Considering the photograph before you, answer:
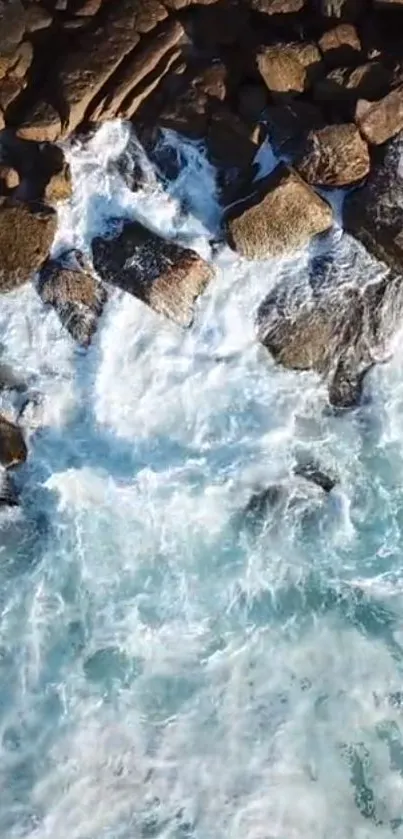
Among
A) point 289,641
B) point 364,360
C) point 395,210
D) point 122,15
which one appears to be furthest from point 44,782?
point 122,15

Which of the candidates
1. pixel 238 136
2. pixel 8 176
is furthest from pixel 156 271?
pixel 8 176

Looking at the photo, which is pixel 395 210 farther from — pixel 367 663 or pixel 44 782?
pixel 44 782

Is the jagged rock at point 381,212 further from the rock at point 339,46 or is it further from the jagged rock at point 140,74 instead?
→ the jagged rock at point 140,74

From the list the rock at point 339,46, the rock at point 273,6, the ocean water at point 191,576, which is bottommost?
the ocean water at point 191,576

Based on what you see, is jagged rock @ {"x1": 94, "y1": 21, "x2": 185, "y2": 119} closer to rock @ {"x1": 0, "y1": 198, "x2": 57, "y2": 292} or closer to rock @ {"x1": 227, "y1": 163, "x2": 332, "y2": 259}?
rock @ {"x1": 0, "y1": 198, "x2": 57, "y2": 292}

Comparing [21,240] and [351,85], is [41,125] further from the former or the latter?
[351,85]

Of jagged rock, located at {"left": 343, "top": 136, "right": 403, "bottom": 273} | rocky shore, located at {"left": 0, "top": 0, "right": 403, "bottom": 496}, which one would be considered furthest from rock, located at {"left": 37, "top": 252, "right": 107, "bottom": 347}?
jagged rock, located at {"left": 343, "top": 136, "right": 403, "bottom": 273}

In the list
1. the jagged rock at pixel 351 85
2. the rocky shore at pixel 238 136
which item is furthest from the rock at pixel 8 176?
the jagged rock at pixel 351 85
